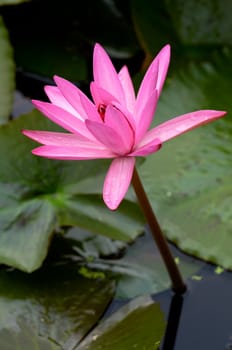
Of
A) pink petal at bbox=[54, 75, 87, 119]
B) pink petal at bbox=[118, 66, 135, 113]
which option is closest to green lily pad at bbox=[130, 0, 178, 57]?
pink petal at bbox=[118, 66, 135, 113]

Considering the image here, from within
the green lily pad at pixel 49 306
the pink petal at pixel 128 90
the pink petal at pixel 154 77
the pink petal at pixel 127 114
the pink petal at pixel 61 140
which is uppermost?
the pink petal at pixel 154 77

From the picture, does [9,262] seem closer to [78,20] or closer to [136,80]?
[136,80]

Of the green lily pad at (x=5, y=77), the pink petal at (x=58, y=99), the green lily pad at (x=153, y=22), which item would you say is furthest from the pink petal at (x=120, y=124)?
the green lily pad at (x=153, y=22)

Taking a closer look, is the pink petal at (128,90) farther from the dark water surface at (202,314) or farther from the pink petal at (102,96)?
the dark water surface at (202,314)

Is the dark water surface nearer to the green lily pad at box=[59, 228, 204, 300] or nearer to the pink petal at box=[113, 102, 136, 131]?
the green lily pad at box=[59, 228, 204, 300]

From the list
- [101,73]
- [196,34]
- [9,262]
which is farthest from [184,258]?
[196,34]
